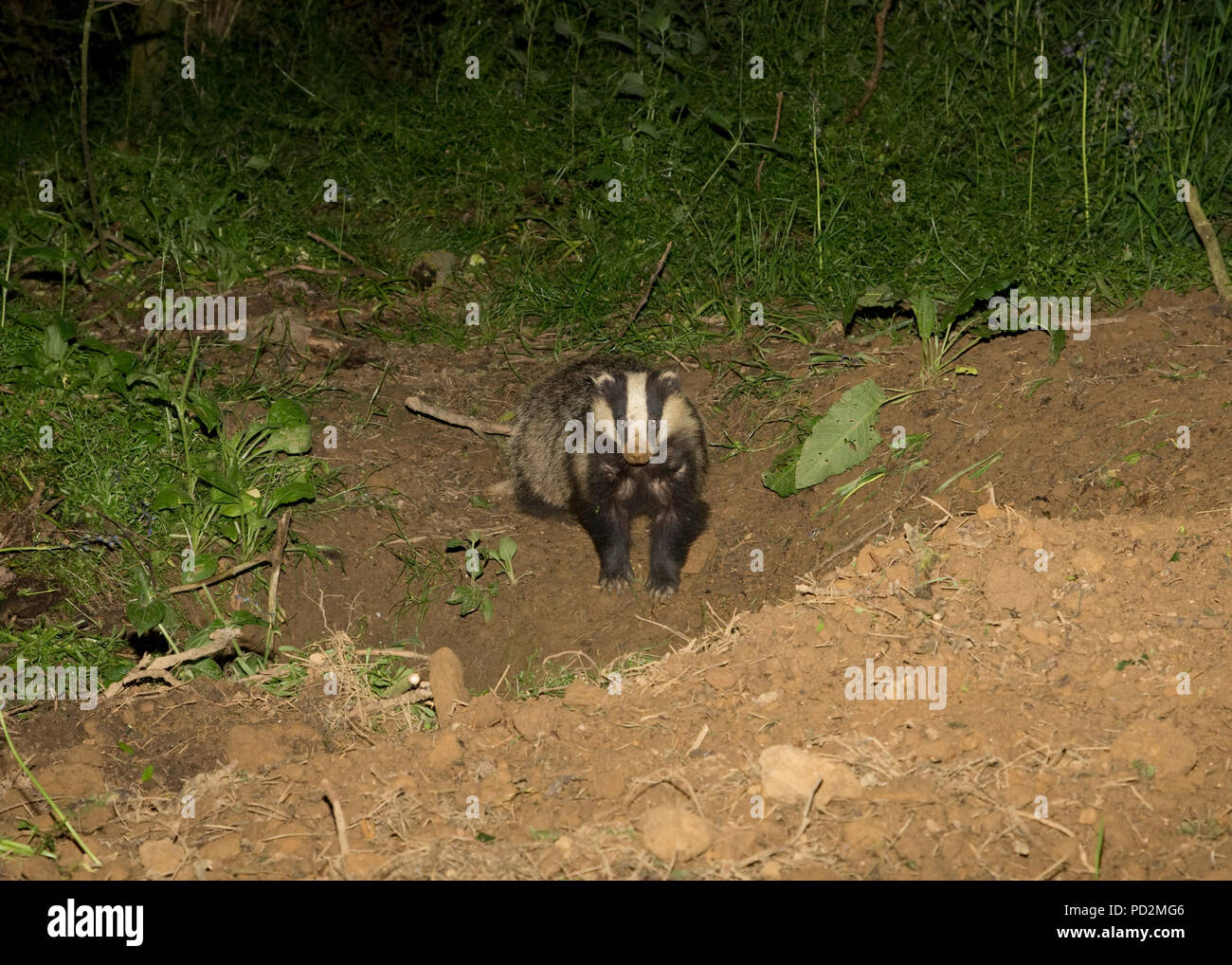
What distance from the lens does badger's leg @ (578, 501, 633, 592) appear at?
4.82 metres

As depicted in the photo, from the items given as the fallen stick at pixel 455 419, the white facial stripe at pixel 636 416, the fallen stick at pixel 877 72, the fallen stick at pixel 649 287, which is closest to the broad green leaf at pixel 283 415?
the fallen stick at pixel 455 419

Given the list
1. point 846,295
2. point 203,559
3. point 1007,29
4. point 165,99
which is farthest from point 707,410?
point 165,99

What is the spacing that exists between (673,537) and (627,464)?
0.38 meters

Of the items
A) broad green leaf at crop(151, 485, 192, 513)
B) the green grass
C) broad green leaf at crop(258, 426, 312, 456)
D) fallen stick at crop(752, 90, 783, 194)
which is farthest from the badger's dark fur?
broad green leaf at crop(151, 485, 192, 513)

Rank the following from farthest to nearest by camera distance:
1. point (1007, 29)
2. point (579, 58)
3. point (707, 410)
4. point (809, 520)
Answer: point (579, 58)
point (1007, 29)
point (707, 410)
point (809, 520)

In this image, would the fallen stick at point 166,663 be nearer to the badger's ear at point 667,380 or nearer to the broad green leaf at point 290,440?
the broad green leaf at point 290,440

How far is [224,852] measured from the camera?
2.78 m

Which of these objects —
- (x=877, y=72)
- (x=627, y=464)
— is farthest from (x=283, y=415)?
(x=877, y=72)

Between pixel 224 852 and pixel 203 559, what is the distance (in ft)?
5.57

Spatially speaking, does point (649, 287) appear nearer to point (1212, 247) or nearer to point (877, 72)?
point (877, 72)

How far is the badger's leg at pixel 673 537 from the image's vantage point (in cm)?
479

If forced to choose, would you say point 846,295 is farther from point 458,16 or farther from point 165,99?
point 165,99

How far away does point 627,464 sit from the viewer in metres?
4.75

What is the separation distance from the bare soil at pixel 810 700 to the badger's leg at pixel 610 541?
0.42 feet
